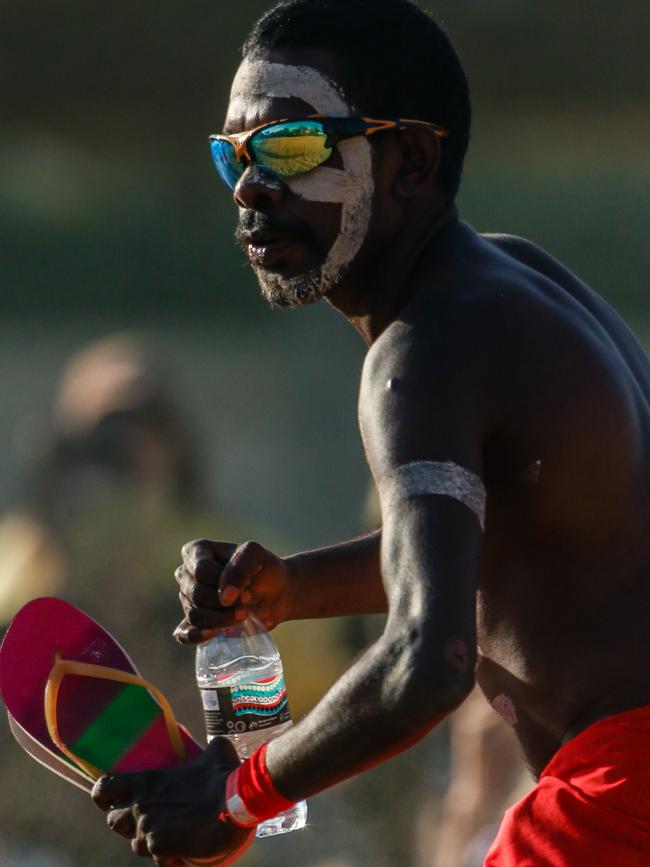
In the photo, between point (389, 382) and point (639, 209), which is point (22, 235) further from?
point (389, 382)

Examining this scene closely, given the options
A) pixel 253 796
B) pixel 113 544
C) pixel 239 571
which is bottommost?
pixel 113 544

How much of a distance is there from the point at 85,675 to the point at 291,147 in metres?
1.09

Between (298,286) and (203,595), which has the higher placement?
(298,286)

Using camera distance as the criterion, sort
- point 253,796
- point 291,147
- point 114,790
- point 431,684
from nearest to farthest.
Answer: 1. point 431,684
2. point 253,796
3. point 114,790
4. point 291,147

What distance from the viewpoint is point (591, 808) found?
267cm

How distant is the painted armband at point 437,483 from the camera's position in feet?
8.06

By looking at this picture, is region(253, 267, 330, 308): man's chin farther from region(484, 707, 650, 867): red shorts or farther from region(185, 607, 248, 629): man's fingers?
region(484, 707, 650, 867): red shorts

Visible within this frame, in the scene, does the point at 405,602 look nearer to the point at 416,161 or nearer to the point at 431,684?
the point at 431,684

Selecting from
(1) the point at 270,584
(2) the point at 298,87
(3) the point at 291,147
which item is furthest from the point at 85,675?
(2) the point at 298,87

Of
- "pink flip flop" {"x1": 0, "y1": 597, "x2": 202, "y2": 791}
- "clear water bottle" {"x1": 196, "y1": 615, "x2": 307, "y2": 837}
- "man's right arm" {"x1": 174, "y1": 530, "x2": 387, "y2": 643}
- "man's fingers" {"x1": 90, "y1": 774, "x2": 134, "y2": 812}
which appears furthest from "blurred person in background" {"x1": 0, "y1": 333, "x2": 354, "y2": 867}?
"man's fingers" {"x1": 90, "y1": 774, "x2": 134, "y2": 812}

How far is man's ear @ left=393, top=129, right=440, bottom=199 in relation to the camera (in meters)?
3.02

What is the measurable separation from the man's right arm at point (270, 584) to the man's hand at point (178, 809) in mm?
364

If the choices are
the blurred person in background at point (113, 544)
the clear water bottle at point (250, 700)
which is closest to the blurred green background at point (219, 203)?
the blurred person in background at point (113, 544)

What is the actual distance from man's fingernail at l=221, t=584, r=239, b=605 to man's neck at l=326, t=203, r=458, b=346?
55cm
